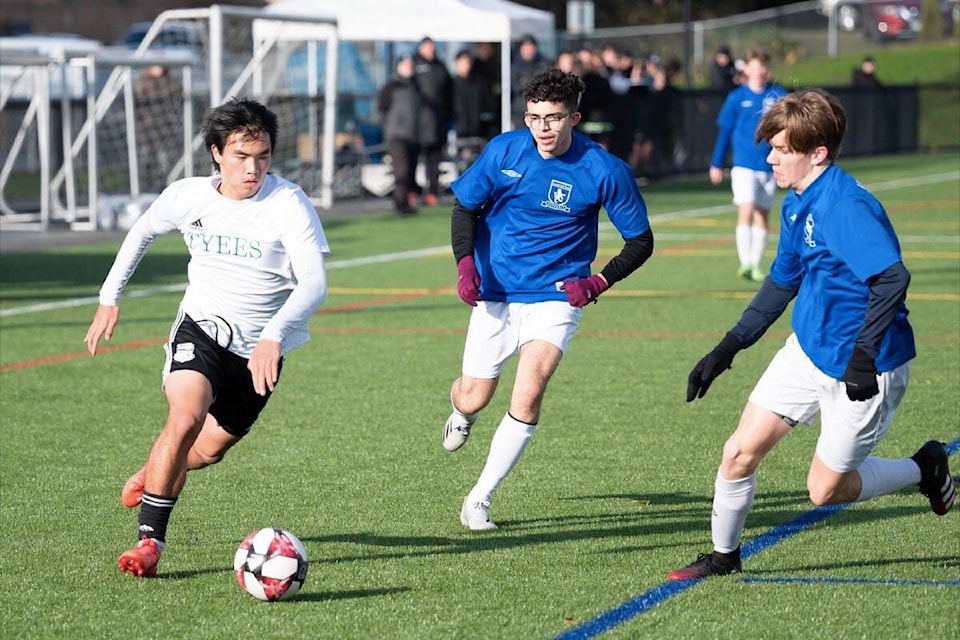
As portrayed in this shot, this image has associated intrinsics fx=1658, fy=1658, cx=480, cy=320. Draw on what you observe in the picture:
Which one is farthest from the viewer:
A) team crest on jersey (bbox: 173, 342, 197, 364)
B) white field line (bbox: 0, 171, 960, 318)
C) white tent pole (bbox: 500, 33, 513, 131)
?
white tent pole (bbox: 500, 33, 513, 131)

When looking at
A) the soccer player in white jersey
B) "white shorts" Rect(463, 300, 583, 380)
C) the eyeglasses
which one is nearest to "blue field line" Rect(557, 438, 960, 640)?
"white shorts" Rect(463, 300, 583, 380)

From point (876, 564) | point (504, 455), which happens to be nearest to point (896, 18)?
point (504, 455)

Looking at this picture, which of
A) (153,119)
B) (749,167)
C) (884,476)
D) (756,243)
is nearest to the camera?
(884,476)

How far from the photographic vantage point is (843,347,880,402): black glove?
17.6 ft

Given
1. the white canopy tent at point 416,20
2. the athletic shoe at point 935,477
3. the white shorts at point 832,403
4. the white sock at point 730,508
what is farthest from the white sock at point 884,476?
the white canopy tent at point 416,20

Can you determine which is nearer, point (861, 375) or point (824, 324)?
point (861, 375)

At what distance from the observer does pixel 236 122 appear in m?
6.10

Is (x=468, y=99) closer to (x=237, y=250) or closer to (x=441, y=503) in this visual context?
(x=441, y=503)

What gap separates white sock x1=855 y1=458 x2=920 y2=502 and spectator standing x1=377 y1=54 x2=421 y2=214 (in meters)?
17.2

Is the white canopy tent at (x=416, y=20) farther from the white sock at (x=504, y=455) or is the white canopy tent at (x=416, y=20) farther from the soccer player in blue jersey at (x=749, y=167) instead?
the white sock at (x=504, y=455)

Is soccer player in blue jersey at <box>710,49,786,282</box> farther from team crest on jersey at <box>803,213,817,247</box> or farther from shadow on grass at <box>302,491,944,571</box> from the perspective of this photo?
team crest on jersey at <box>803,213,817,247</box>

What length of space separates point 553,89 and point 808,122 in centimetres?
150

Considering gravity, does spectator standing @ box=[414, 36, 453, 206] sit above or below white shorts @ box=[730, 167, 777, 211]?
above

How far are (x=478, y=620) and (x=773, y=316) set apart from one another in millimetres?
1542
